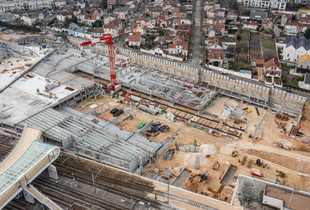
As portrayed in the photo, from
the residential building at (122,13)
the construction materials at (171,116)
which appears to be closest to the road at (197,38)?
the construction materials at (171,116)

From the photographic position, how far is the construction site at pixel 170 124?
40062 millimetres

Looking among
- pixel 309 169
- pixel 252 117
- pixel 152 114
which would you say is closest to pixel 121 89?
pixel 152 114

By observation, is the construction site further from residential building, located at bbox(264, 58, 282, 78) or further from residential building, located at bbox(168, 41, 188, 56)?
residential building, located at bbox(264, 58, 282, 78)

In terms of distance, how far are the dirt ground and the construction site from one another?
0.16m

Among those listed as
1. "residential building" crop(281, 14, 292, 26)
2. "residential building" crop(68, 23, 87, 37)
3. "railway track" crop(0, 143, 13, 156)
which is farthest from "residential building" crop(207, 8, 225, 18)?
"railway track" crop(0, 143, 13, 156)

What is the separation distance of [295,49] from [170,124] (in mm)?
42615

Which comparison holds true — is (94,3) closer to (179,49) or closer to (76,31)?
(76,31)

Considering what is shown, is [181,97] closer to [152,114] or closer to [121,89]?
[152,114]

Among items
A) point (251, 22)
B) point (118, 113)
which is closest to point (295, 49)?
point (251, 22)

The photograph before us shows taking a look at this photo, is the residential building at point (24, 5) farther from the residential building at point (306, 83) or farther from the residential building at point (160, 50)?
the residential building at point (306, 83)

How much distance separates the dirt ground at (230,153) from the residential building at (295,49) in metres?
26.4

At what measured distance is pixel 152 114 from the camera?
55.1 m

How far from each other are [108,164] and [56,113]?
16.2 metres

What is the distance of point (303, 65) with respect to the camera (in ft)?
217
